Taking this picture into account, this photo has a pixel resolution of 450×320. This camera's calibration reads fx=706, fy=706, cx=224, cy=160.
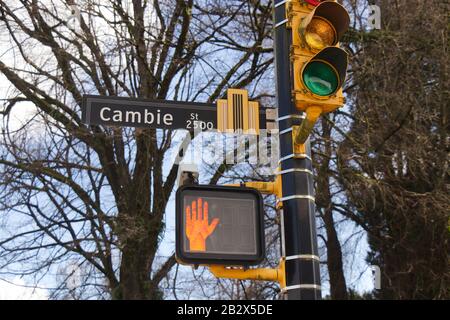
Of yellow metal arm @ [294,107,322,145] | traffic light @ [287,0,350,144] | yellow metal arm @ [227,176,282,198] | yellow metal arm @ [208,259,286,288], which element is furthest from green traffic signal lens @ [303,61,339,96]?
yellow metal arm @ [208,259,286,288]

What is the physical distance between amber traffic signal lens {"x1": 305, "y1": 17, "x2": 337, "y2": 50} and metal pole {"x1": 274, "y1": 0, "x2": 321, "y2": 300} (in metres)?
0.29

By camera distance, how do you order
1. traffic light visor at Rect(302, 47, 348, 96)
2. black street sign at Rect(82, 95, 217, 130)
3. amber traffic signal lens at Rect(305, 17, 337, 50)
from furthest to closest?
black street sign at Rect(82, 95, 217, 130)
amber traffic signal lens at Rect(305, 17, 337, 50)
traffic light visor at Rect(302, 47, 348, 96)

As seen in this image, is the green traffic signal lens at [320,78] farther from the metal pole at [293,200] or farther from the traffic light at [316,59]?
the metal pole at [293,200]

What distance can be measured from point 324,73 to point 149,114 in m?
1.40

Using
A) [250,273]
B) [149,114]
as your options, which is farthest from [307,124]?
[149,114]

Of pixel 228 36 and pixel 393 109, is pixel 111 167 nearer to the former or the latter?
pixel 228 36

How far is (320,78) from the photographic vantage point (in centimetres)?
438

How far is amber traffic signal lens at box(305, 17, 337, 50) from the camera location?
15.0ft

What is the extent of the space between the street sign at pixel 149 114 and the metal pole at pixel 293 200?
0.42 m

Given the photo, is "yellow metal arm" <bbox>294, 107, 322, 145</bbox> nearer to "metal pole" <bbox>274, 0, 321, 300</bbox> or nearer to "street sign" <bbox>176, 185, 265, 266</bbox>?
"metal pole" <bbox>274, 0, 321, 300</bbox>

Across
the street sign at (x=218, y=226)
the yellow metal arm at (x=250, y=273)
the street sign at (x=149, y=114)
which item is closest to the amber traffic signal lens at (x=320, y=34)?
the street sign at (x=149, y=114)

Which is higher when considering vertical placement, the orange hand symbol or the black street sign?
the black street sign

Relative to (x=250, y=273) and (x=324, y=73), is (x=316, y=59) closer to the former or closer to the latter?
(x=324, y=73)
